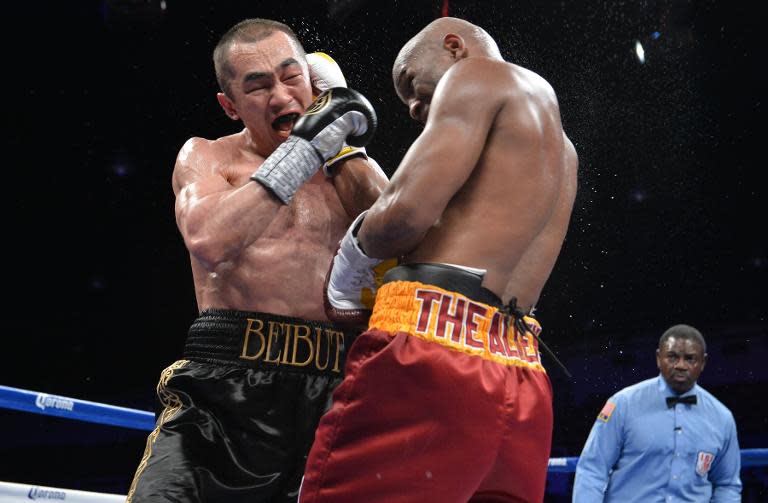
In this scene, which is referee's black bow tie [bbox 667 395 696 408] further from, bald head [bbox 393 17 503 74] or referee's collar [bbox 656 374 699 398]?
bald head [bbox 393 17 503 74]

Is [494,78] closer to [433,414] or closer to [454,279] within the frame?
[454,279]

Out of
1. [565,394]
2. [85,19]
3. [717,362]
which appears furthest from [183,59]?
[717,362]

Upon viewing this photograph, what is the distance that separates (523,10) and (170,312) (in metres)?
4.02

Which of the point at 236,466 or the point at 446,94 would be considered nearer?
the point at 446,94

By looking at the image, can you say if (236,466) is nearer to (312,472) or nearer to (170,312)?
(312,472)

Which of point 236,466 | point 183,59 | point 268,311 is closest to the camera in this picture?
point 236,466

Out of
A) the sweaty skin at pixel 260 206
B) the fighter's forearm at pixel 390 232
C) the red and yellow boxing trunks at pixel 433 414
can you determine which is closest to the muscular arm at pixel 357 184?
the sweaty skin at pixel 260 206

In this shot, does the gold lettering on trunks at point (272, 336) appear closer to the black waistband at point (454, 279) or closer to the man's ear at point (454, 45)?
the black waistband at point (454, 279)

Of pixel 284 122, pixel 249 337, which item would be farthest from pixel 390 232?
pixel 284 122

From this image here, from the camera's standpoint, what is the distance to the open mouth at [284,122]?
1.98 metres

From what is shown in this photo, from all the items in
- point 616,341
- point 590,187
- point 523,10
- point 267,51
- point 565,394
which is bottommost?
point 267,51

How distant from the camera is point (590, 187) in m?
7.25

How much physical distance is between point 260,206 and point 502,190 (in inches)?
22.2

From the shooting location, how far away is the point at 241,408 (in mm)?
1733
